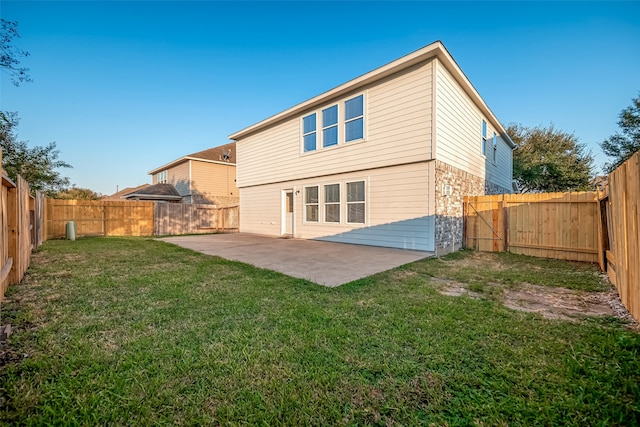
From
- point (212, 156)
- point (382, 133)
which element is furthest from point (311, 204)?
point (212, 156)

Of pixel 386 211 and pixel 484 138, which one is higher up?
pixel 484 138

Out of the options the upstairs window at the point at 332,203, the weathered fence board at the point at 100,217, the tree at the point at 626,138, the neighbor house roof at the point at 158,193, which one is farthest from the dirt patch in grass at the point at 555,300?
the neighbor house roof at the point at 158,193

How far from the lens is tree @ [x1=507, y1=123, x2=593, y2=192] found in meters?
18.1

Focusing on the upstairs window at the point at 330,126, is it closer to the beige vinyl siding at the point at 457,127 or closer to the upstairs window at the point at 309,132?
the upstairs window at the point at 309,132

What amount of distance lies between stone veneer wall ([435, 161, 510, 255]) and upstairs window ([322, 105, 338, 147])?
3889 millimetres

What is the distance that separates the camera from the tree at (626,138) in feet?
49.4

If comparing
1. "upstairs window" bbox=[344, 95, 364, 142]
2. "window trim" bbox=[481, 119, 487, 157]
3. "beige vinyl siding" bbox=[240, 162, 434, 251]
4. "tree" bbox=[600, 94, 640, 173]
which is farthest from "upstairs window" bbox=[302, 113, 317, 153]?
"tree" bbox=[600, 94, 640, 173]

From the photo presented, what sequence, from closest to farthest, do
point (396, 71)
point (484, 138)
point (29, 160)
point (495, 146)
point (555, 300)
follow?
point (555, 300) < point (396, 71) < point (484, 138) < point (495, 146) < point (29, 160)

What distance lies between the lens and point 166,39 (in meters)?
9.55

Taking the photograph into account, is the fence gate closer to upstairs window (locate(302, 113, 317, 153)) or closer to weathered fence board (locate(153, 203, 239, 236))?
upstairs window (locate(302, 113, 317, 153))

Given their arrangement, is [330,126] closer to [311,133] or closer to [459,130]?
[311,133]

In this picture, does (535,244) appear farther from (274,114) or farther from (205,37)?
(205,37)

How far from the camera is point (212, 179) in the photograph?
2138 cm

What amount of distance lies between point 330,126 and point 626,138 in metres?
18.9
